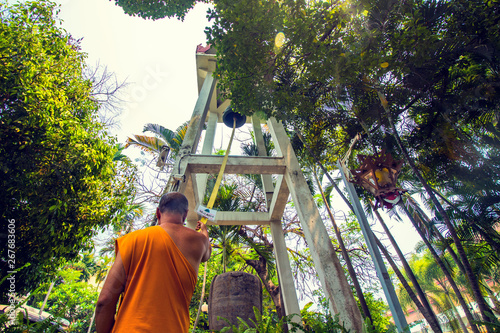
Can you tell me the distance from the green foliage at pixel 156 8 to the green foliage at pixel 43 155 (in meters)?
2.53

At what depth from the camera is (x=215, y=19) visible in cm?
489

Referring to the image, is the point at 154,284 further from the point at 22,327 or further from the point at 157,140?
the point at 157,140

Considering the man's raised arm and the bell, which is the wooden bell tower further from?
the man's raised arm

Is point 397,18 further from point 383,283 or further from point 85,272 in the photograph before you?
point 85,272

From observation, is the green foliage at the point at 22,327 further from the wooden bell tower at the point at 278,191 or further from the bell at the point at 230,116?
the bell at the point at 230,116

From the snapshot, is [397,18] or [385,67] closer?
[385,67]

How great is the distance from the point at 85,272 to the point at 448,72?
36175 mm

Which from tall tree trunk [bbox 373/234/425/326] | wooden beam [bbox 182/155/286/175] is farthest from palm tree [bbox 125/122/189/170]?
tall tree trunk [bbox 373/234/425/326]

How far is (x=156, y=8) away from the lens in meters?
8.25

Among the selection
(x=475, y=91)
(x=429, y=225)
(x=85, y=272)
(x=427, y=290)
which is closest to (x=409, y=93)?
(x=475, y=91)

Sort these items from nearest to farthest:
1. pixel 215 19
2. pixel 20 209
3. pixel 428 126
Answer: pixel 215 19
pixel 20 209
pixel 428 126

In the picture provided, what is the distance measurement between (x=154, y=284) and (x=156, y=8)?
371 inches

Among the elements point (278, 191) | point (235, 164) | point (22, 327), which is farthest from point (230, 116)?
point (22, 327)

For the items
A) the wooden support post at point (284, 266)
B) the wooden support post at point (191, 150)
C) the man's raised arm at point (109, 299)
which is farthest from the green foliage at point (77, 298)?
the man's raised arm at point (109, 299)
